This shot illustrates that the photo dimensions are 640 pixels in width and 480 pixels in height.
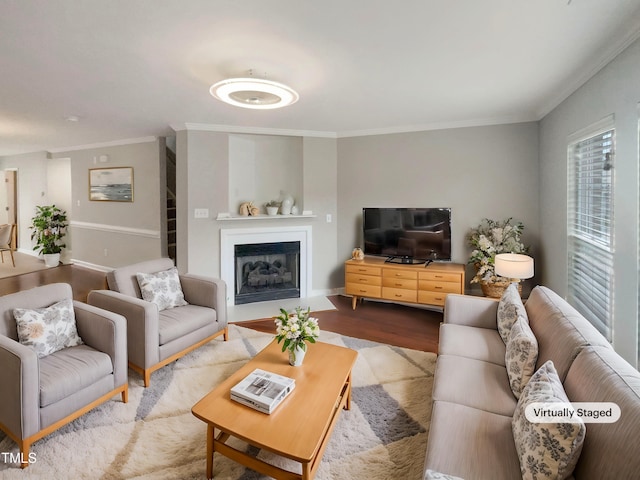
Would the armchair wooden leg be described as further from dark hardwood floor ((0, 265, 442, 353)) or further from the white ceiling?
the white ceiling

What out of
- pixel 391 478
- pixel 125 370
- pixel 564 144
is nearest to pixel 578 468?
pixel 391 478

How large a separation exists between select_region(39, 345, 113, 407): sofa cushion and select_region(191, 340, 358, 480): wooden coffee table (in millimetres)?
835

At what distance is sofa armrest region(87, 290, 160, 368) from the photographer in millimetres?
2459

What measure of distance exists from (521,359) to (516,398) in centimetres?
20

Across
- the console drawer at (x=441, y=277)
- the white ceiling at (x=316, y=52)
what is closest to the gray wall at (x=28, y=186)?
the white ceiling at (x=316, y=52)

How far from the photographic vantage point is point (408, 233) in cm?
429

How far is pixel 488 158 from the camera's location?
4.12 meters

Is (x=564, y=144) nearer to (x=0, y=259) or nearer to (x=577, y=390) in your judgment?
(x=577, y=390)

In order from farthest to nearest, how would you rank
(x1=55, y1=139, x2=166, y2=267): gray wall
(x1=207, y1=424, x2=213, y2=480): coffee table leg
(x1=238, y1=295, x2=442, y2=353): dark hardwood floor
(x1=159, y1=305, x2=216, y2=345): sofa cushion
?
(x1=55, y1=139, x2=166, y2=267): gray wall → (x1=238, y1=295, x2=442, y2=353): dark hardwood floor → (x1=159, y1=305, x2=216, y2=345): sofa cushion → (x1=207, y1=424, x2=213, y2=480): coffee table leg

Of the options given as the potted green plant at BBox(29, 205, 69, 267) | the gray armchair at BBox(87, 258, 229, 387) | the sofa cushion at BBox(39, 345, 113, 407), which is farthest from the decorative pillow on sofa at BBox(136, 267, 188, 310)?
the potted green plant at BBox(29, 205, 69, 267)

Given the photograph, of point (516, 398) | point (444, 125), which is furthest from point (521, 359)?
point (444, 125)

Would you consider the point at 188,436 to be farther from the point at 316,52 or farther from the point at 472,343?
the point at 316,52

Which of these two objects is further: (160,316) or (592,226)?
(160,316)

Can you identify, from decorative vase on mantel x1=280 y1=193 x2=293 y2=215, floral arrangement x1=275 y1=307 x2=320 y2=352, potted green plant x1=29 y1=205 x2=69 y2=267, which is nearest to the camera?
floral arrangement x1=275 y1=307 x2=320 y2=352
